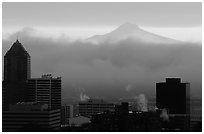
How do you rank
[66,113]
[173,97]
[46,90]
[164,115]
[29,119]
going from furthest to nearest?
[46,90], [173,97], [66,113], [164,115], [29,119]

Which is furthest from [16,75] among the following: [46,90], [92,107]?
[92,107]

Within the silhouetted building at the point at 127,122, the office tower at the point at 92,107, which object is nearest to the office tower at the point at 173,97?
the silhouetted building at the point at 127,122

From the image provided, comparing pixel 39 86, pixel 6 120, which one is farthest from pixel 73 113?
pixel 39 86

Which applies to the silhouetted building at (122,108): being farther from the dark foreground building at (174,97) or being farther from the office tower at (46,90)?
the office tower at (46,90)

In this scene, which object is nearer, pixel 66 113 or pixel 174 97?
pixel 66 113

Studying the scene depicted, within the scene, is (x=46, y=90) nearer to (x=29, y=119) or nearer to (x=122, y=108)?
(x=122, y=108)

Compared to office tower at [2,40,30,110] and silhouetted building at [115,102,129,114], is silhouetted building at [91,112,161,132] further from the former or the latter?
office tower at [2,40,30,110]

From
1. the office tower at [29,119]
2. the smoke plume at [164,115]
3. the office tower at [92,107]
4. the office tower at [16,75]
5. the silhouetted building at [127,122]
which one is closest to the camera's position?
the office tower at [29,119]
